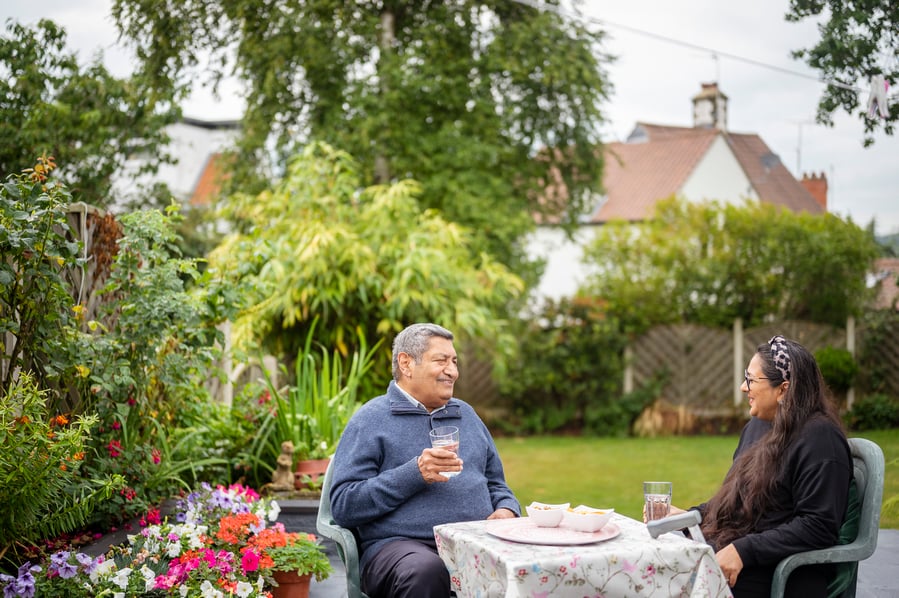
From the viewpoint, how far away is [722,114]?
16.0 m

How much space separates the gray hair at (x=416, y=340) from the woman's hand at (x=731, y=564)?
3.64ft

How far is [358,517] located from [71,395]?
5.37ft

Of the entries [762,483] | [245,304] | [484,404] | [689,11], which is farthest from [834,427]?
[484,404]

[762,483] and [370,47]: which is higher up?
[370,47]

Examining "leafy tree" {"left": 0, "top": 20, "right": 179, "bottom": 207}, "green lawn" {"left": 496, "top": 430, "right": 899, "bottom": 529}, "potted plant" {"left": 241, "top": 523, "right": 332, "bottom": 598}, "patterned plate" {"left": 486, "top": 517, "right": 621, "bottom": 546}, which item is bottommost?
"green lawn" {"left": 496, "top": 430, "right": 899, "bottom": 529}

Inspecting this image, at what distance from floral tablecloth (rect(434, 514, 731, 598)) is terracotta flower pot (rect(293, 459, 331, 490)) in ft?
7.66

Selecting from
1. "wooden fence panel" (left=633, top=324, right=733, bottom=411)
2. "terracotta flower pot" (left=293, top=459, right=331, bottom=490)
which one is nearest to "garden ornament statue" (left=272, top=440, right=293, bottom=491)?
"terracotta flower pot" (left=293, top=459, right=331, bottom=490)

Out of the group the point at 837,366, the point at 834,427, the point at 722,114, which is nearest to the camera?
the point at 834,427

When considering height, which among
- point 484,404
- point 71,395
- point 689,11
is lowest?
point 484,404

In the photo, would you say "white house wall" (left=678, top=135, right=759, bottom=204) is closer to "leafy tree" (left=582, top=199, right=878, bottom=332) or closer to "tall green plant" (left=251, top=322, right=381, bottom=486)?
"leafy tree" (left=582, top=199, right=878, bottom=332)

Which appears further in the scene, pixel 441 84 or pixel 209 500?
pixel 441 84

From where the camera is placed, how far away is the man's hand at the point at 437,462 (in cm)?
270

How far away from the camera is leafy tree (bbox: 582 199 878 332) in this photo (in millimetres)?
11133

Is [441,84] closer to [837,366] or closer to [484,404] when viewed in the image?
[484,404]
